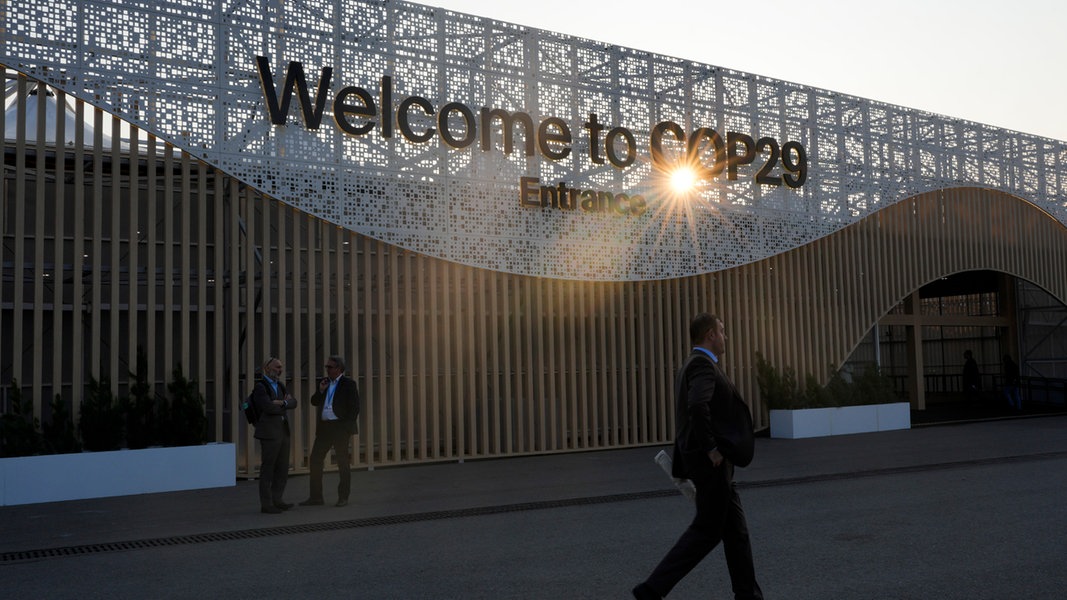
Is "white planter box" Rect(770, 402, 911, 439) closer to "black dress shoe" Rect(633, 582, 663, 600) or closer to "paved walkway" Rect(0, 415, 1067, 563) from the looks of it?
"paved walkway" Rect(0, 415, 1067, 563)

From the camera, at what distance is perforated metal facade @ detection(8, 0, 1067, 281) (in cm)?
1367

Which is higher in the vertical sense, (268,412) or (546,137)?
(546,137)

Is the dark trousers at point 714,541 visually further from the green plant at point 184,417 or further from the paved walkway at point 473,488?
the green plant at point 184,417

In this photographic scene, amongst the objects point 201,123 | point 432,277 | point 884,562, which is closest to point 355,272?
point 432,277

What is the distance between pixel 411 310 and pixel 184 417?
3.91 metres

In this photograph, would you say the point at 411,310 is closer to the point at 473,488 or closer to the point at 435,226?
A: the point at 435,226

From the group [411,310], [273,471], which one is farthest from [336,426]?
[411,310]

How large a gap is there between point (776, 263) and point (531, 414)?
6797 millimetres

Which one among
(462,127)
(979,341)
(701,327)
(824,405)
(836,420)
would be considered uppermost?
(462,127)

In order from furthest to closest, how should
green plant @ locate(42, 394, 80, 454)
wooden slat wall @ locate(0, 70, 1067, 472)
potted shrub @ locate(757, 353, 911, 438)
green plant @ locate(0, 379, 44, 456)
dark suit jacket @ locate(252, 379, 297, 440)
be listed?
potted shrub @ locate(757, 353, 911, 438) → wooden slat wall @ locate(0, 70, 1067, 472) → green plant @ locate(42, 394, 80, 454) → green plant @ locate(0, 379, 44, 456) → dark suit jacket @ locate(252, 379, 297, 440)

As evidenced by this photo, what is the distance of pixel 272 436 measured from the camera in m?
10.7

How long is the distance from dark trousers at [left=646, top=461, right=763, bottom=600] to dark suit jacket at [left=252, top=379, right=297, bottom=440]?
20.4 feet

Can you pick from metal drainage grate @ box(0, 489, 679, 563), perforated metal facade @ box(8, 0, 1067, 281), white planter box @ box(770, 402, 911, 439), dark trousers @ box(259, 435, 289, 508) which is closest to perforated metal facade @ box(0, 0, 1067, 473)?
perforated metal facade @ box(8, 0, 1067, 281)

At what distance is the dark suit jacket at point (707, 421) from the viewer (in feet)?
18.0
